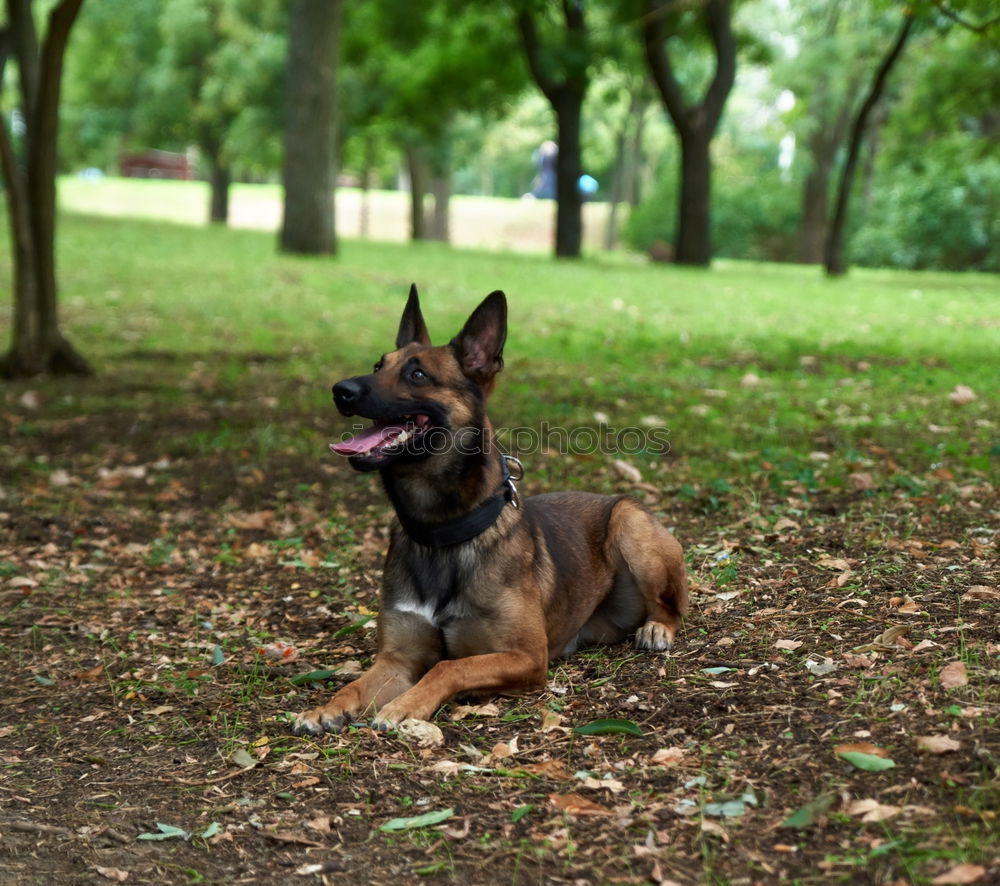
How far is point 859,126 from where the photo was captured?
25.8 meters

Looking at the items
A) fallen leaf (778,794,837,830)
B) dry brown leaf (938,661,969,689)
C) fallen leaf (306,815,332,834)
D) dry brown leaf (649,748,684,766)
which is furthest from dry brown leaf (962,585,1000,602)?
fallen leaf (306,815,332,834)

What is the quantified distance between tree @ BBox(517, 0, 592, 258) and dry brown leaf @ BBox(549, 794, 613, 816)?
89.2 feet

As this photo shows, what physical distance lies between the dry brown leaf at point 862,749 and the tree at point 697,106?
2661 centimetres

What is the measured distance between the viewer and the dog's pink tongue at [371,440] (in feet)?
16.1

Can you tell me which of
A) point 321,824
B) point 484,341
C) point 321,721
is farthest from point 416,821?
point 484,341

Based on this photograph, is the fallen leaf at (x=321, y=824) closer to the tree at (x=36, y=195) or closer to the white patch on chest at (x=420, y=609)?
the white patch on chest at (x=420, y=609)

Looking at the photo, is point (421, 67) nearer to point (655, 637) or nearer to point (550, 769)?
point (655, 637)

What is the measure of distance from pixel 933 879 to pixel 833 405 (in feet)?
26.9

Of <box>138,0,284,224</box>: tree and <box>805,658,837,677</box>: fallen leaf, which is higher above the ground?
<box>138,0,284,224</box>: tree

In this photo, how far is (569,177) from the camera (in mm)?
31594

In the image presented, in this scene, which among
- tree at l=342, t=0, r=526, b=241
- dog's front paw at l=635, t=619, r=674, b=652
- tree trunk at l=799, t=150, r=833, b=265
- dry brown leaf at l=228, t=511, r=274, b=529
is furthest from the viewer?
tree trunk at l=799, t=150, r=833, b=265

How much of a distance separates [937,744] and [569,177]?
1132 inches

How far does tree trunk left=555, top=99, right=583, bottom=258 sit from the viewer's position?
3095 cm

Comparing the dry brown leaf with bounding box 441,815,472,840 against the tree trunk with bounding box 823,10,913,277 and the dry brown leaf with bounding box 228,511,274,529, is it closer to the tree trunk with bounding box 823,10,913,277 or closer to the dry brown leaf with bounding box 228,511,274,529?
the dry brown leaf with bounding box 228,511,274,529
